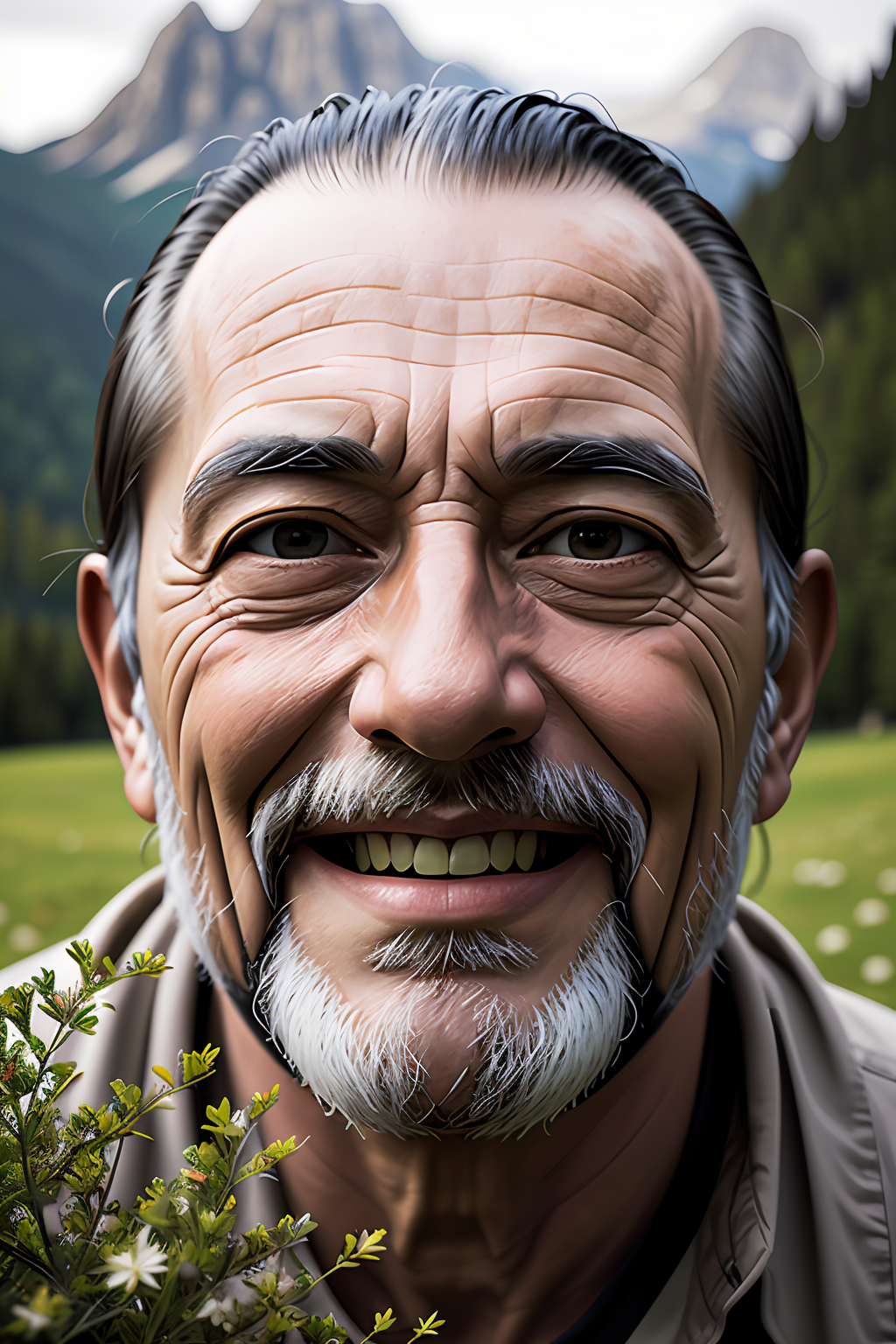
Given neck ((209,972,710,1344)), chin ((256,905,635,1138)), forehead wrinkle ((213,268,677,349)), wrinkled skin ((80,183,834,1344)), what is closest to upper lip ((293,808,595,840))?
wrinkled skin ((80,183,834,1344))

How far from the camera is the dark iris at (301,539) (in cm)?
109

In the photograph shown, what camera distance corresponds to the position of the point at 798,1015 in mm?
1557

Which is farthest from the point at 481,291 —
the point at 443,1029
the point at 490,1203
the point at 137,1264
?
the point at 490,1203

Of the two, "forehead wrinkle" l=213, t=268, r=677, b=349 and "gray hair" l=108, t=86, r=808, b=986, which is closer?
"forehead wrinkle" l=213, t=268, r=677, b=349

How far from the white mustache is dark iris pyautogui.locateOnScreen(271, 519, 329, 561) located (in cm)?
24

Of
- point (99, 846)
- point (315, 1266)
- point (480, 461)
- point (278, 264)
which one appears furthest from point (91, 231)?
point (315, 1266)

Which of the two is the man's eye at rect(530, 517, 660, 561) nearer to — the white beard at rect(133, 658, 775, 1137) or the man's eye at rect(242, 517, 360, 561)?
the man's eye at rect(242, 517, 360, 561)

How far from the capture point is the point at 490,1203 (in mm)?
1199

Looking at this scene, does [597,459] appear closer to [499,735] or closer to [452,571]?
[452,571]

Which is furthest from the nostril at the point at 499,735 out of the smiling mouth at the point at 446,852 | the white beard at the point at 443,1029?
the white beard at the point at 443,1029

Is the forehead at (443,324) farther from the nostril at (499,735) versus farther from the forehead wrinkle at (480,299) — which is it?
the nostril at (499,735)

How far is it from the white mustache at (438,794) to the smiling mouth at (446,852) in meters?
0.04

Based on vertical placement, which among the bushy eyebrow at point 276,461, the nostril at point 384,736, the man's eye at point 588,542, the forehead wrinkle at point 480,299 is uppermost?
the forehead wrinkle at point 480,299

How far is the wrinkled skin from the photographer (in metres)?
1.03
